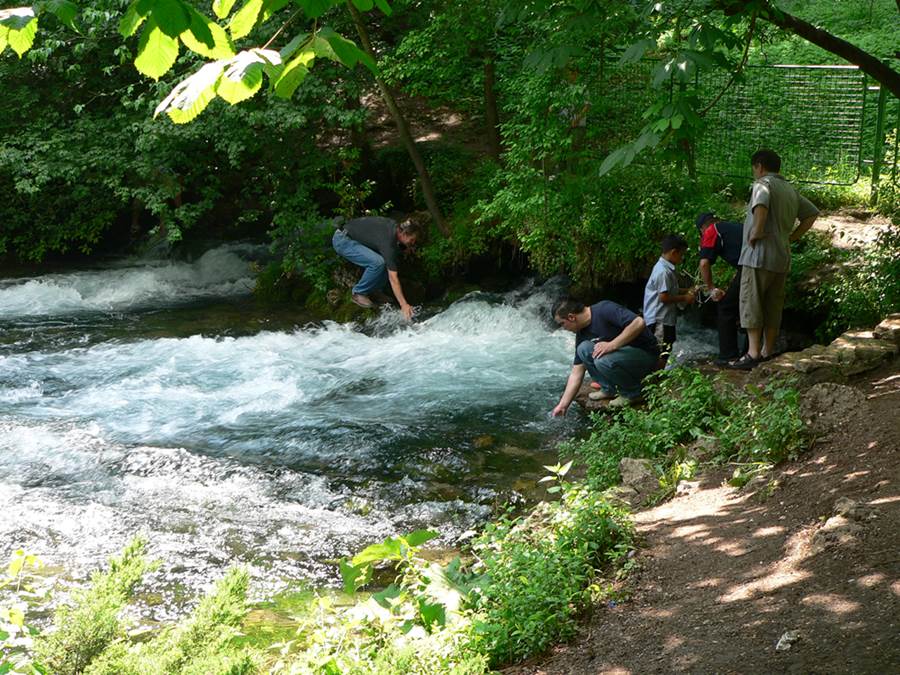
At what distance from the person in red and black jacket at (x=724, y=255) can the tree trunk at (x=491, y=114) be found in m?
5.14

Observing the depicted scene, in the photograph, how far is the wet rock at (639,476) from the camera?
6.50 meters

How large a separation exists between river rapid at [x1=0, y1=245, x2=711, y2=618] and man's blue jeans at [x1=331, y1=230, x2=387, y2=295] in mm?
445

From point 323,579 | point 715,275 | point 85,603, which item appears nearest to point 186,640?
point 85,603

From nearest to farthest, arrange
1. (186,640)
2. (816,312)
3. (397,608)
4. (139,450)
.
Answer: (186,640)
(397,608)
(139,450)
(816,312)

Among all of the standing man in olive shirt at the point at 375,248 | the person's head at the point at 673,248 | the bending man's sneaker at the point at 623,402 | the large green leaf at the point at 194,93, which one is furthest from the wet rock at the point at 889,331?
the large green leaf at the point at 194,93

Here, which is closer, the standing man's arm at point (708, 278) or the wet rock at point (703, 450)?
A: the wet rock at point (703, 450)

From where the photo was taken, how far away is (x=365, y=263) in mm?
12852

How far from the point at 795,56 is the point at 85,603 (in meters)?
15.7

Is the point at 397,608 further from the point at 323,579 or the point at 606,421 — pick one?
the point at 606,421

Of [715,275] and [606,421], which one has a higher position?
[715,275]

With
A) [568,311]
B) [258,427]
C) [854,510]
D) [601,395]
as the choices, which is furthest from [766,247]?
[258,427]

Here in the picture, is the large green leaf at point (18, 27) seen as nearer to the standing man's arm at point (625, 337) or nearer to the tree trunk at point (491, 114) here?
the standing man's arm at point (625, 337)

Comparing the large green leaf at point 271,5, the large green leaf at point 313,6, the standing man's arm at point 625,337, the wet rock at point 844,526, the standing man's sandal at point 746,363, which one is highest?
the large green leaf at point 271,5

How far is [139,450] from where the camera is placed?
852 cm
